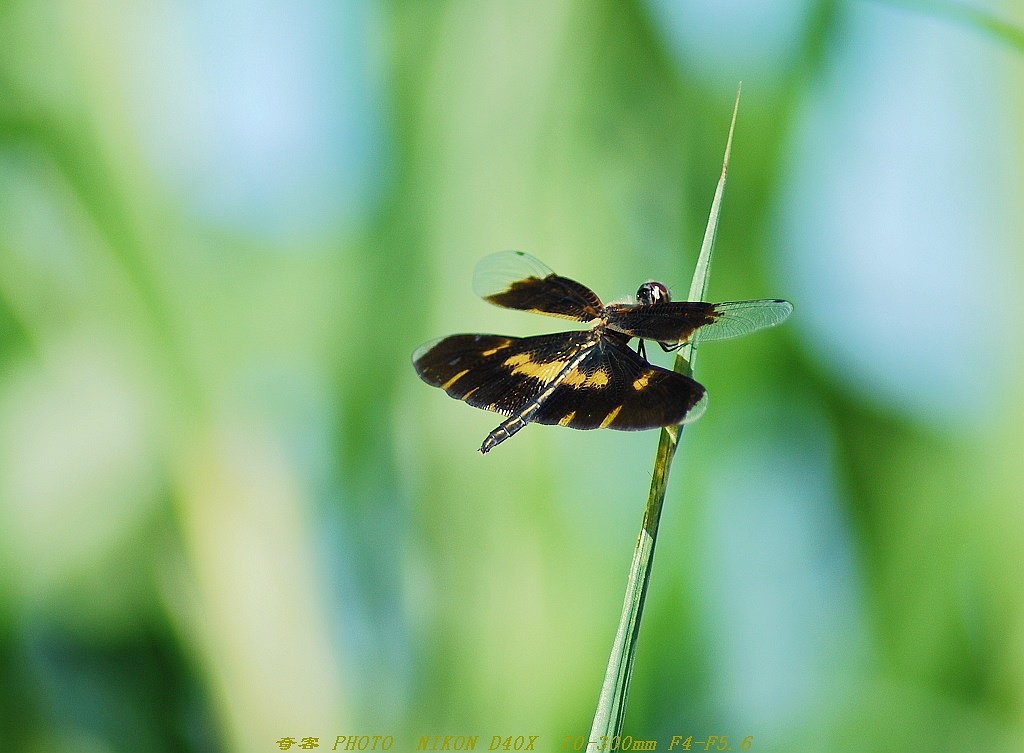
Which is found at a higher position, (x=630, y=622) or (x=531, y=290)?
(x=531, y=290)

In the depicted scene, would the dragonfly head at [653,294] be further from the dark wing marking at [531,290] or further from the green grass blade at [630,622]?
the green grass blade at [630,622]

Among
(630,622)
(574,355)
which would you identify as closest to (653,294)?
(574,355)

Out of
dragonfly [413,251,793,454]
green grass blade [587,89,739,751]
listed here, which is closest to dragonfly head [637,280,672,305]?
dragonfly [413,251,793,454]

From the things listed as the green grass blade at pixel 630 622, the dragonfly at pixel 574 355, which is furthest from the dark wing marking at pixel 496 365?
the green grass blade at pixel 630 622

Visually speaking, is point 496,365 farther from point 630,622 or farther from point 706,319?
point 630,622

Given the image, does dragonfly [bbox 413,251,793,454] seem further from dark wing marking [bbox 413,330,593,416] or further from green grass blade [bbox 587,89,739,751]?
green grass blade [bbox 587,89,739,751]

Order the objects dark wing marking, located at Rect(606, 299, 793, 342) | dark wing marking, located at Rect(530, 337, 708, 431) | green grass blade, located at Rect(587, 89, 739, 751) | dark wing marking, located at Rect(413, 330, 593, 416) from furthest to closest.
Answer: dark wing marking, located at Rect(413, 330, 593, 416)
dark wing marking, located at Rect(606, 299, 793, 342)
dark wing marking, located at Rect(530, 337, 708, 431)
green grass blade, located at Rect(587, 89, 739, 751)

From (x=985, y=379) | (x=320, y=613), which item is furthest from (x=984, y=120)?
(x=320, y=613)
